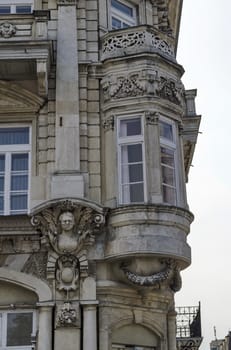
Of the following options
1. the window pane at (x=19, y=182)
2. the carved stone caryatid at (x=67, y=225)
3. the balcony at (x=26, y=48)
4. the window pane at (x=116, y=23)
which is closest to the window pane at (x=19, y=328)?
the carved stone caryatid at (x=67, y=225)

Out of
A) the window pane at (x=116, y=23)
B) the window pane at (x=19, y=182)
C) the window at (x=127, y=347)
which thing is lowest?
the window at (x=127, y=347)

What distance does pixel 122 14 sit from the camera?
58.4 ft

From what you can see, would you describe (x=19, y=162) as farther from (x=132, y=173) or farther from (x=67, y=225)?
(x=132, y=173)

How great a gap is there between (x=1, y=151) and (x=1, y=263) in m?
2.84

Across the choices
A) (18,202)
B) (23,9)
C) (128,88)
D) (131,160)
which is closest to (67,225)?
(18,202)

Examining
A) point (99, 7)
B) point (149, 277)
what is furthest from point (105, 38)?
point (149, 277)

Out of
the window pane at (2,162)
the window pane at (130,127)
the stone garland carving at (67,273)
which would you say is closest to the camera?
the stone garland carving at (67,273)

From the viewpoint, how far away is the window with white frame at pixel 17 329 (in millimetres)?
14047

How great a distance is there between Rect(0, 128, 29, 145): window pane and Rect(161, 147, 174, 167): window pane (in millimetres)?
3313

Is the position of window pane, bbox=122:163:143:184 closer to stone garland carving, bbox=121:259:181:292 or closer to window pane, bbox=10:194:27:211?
stone garland carving, bbox=121:259:181:292

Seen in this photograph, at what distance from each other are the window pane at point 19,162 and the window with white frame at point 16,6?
4.01 meters

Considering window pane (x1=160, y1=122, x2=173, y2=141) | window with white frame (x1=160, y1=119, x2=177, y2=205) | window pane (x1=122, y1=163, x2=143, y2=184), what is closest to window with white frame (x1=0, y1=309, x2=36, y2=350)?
window pane (x1=122, y1=163, x2=143, y2=184)

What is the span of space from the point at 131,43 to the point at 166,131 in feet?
7.91

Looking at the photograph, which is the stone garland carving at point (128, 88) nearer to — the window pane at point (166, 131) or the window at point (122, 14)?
the window pane at point (166, 131)
